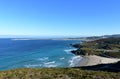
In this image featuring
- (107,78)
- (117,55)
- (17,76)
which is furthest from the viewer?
(117,55)

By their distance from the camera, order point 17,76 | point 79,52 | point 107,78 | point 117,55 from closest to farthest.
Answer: point 107,78 → point 17,76 → point 117,55 → point 79,52

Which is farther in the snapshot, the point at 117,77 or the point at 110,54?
the point at 110,54

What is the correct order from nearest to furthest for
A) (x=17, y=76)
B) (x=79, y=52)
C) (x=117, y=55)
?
(x=17, y=76) < (x=117, y=55) < (x=79, y=52)

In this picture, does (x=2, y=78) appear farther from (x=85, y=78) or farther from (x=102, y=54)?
(x=102, y=54)

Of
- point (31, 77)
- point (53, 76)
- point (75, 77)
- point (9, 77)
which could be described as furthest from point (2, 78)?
point (75, 77)

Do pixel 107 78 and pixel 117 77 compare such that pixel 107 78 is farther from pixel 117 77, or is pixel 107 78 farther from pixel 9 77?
pixel 9 77

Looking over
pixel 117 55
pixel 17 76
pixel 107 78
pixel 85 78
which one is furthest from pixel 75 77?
pixel 117 55

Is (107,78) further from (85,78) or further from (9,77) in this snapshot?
(9,77)

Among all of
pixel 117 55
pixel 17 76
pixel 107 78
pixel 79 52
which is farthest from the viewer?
pixel 79 52

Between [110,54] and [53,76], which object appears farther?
[110,54]
